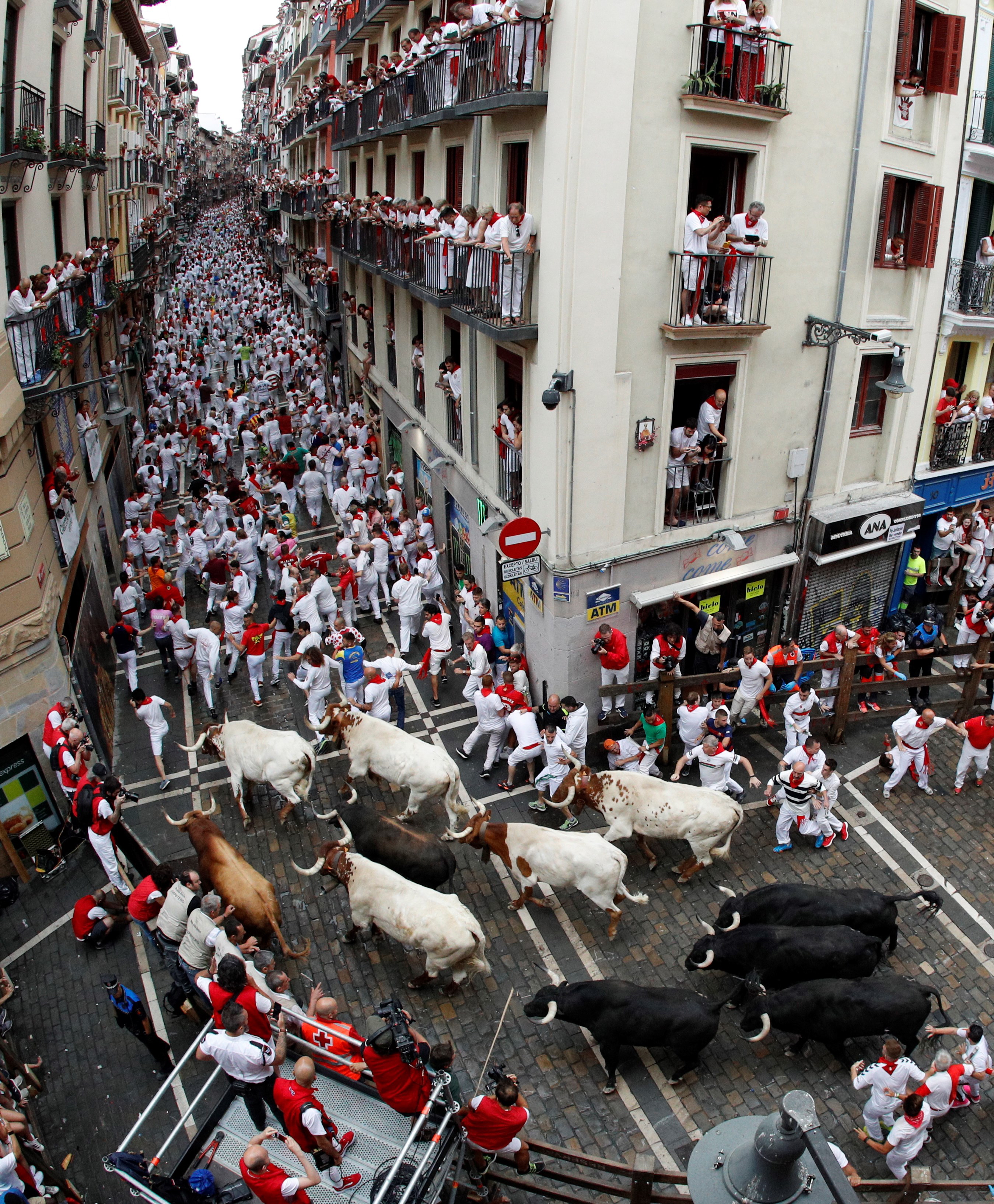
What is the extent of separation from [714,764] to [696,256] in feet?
23.1

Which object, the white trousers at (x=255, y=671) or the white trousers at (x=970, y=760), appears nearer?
the white trousers at (x=970, y=760)

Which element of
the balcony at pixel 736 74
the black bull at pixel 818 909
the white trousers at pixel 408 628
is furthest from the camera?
the white trousers at pixel 408 628

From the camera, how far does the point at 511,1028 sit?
8.68 metres

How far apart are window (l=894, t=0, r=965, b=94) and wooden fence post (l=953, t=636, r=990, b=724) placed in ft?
28.9

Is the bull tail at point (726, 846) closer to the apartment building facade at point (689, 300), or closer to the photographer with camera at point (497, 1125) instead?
the apartment building facade at point (689, 300)

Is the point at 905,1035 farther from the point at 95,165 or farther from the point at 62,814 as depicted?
the point at 95,165

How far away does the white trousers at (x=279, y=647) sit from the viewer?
14.8 meters

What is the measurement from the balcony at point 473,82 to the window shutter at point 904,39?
18.8 feet

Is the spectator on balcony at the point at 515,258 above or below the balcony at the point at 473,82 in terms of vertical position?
below

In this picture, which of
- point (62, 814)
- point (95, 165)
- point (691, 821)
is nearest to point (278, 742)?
point (62, 814)

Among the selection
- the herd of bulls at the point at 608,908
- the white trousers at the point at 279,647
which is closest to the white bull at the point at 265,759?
the herd of bulls at the point at 608,908

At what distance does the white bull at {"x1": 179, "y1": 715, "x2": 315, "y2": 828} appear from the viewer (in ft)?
36.1

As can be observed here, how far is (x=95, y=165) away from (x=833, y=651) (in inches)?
785

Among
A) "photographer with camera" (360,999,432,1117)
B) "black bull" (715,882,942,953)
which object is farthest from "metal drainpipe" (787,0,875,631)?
"photographer with camera" (360,999,432,1117)
